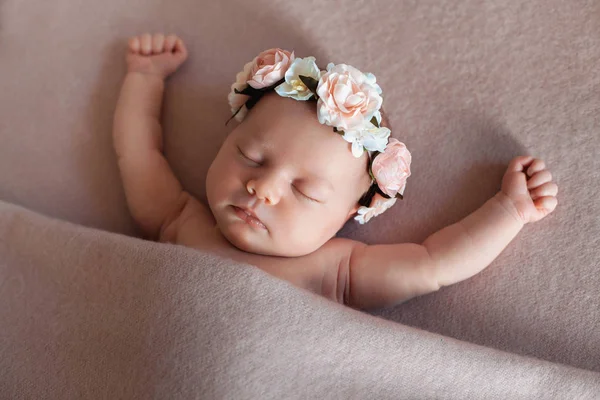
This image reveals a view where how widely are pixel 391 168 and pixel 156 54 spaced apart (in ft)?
2.21

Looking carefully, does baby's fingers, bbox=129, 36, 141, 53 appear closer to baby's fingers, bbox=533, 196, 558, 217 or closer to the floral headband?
the floral headband

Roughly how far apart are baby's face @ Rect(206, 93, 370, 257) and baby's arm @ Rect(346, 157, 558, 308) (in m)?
0.13

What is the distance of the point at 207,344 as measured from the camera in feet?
3.04

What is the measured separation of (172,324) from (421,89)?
784mm

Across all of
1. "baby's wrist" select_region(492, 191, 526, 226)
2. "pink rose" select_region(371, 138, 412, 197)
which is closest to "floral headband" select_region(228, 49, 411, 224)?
"pink rose" select_region(371, 138, 412, 197)

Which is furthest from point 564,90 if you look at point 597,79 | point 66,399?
point 66,399

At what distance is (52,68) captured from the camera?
1429 mm

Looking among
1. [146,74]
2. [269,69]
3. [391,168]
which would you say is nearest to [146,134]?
[146,74]

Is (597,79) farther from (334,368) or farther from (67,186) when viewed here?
(67,186)

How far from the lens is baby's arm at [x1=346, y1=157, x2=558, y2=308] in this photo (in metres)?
1.15

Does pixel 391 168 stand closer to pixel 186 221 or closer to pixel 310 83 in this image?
pixel 310 83

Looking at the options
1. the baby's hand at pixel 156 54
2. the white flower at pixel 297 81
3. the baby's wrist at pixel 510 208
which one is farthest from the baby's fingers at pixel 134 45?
the baby's wrist at pixel 510 208

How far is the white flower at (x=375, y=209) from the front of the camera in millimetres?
1188

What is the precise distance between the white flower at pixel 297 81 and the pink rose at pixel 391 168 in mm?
191
